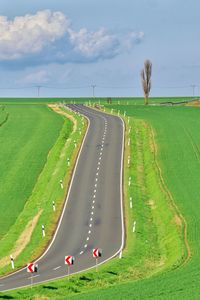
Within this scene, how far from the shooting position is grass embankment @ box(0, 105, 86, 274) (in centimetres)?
5483

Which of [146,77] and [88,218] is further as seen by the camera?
[146,77]

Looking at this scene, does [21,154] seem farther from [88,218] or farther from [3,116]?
[3,116]

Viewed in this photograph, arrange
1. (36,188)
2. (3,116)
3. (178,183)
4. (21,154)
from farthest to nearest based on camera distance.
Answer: (3,116), (21,154), (36,188), (178,183)

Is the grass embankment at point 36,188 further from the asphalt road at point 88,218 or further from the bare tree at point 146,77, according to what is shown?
the bare tree at point 146,77

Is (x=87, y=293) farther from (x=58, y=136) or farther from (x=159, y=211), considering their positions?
(x=58, y=136)

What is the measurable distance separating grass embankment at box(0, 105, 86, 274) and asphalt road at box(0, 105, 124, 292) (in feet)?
3.83

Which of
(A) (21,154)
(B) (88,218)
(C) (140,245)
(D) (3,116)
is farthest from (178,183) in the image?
(D) (3,116)

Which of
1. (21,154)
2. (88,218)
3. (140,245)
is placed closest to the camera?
(140,245)

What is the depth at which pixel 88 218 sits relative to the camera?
6178 centimetres

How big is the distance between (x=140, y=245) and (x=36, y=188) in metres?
27.1

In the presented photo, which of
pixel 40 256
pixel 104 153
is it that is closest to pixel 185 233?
Result: pixel 40 256

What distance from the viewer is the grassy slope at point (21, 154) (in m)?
71.2

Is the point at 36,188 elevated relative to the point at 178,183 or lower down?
lower down

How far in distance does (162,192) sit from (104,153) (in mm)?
23304
